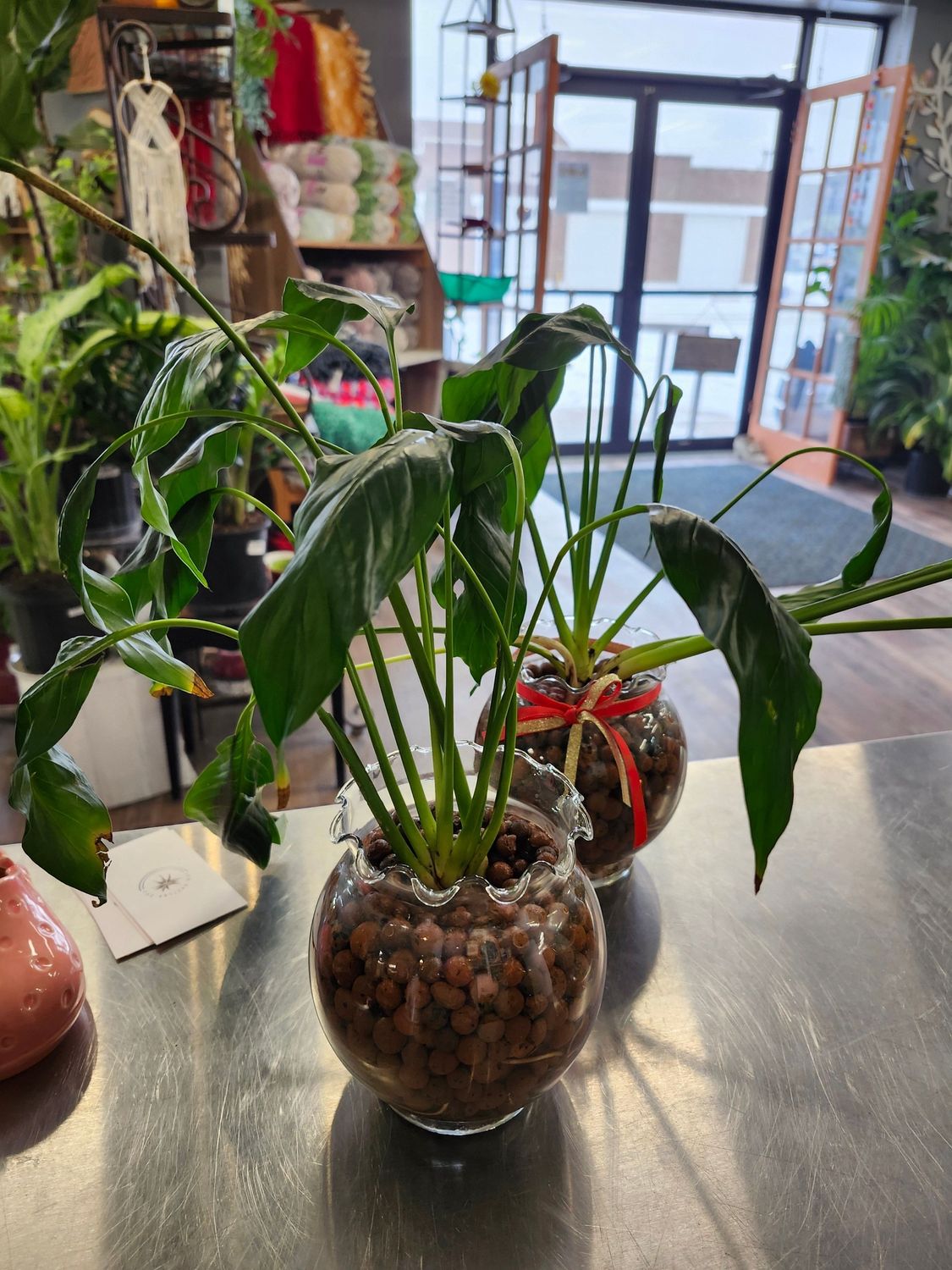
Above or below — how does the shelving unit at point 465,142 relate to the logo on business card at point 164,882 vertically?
above

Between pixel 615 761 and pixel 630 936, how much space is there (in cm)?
17

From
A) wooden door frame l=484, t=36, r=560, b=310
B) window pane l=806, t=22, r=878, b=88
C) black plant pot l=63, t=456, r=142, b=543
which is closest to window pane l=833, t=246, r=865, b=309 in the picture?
window pane l=806, t=22, r=878, b=88

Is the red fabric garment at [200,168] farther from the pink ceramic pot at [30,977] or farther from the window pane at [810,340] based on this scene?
the window pane at [810,340]

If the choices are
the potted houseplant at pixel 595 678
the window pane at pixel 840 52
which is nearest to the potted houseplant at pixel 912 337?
the window pane at pixel 840 52

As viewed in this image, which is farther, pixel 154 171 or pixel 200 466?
pixel 154 171

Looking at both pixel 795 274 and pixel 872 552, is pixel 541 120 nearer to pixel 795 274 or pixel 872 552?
pixel 795 274

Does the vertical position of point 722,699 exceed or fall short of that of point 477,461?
it falls short

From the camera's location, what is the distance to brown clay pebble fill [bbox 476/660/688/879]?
30.1 inches

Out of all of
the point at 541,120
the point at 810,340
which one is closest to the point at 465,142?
the point at 541,120

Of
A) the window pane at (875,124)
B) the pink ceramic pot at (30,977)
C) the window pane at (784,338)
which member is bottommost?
the window pane at (784,338)

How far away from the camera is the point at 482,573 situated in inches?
22.8

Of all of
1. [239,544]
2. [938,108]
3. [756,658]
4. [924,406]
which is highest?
[938,108]

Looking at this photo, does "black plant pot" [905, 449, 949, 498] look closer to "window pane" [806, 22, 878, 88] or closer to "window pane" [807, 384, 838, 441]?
"window pane" [807, 384, 838, 441]

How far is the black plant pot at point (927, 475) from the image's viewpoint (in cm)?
491
